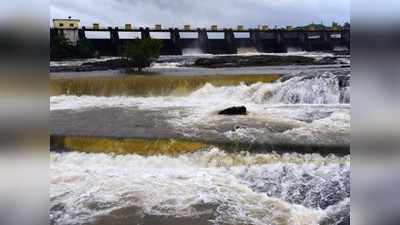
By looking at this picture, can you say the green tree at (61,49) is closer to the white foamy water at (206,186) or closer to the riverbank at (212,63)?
the riverbank at (212,63)

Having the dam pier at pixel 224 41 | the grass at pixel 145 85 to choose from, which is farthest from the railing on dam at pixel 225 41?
the grass at pixel 145 85

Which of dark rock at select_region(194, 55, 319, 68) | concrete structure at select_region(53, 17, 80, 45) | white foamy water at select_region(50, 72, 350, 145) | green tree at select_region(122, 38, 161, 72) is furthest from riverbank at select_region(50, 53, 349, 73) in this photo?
white foamy water at select_region(50, 72, 350, 145)

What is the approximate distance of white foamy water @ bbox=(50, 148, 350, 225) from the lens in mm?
2464

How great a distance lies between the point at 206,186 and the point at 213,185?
0.04 meters

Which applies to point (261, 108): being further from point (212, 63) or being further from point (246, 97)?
point (212, 63)

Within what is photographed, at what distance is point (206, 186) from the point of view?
273 cm

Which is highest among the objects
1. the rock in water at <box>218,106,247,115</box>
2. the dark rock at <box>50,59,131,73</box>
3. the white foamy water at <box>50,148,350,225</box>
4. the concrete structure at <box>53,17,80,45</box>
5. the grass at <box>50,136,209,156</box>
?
the concrete structure at <box>53,17,80,45</box>

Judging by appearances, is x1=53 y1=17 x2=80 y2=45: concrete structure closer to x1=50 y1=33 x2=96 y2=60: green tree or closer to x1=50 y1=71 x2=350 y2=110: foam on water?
x1=50 y1=33 x2=96 y2=60: green tree

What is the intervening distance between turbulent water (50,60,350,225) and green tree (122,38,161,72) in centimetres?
496

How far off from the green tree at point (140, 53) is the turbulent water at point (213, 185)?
4956 mm

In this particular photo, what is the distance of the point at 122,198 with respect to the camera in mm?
2619

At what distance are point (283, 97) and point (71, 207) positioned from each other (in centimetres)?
309

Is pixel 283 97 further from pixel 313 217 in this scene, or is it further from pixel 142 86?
pixel 313 217

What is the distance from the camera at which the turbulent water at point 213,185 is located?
2.43 metres
